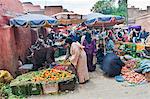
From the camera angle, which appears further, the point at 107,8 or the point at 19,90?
the point at 107,8

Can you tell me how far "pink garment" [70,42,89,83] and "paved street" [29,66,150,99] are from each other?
0.34m

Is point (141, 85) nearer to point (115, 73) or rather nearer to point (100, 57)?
point (115, 73)

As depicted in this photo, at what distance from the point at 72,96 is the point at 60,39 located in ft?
38.0

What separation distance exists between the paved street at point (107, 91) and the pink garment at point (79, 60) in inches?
13.5

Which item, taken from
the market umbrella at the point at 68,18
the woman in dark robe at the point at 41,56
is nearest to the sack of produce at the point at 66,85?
the woman in dark robe at the point at 41,56

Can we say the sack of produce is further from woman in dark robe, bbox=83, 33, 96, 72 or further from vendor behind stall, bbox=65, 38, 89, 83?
woman in dark robe, bbox=83, 33, 96, 72

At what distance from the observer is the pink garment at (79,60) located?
33.0 feet

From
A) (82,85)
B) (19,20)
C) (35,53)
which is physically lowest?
(82,85)

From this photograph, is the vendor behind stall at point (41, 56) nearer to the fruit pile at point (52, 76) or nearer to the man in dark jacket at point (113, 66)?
the fruit pile at point (52, 76)

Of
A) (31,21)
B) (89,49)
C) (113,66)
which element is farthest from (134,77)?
(31,21)

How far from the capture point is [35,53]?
462 inches

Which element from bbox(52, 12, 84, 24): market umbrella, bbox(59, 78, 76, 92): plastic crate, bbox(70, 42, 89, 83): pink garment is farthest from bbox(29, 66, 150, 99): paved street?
bbox(52, 12, 84, 24): market umbrella

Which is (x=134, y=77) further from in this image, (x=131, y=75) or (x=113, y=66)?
(x=113, y=66)

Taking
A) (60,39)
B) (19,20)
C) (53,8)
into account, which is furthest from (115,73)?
(53,8)
